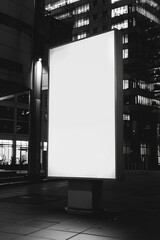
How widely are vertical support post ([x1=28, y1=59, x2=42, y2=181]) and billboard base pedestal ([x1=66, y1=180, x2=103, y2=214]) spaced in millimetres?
14510

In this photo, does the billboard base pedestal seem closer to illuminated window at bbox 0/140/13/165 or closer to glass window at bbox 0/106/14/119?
illuminated window at bbox 0/140/13/165

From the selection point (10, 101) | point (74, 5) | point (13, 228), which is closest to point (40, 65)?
point (13, 228)

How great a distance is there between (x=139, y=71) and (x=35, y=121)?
52081 mm

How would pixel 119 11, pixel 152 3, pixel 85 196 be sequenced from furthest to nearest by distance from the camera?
1. pixel 152 3
2. pixel 119 11
3. pixel 85 196

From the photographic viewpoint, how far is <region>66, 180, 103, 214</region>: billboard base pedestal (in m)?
8.30

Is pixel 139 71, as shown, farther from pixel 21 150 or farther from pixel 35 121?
pixel 35 121

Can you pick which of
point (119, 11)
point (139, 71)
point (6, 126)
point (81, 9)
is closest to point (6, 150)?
point (6, 126)

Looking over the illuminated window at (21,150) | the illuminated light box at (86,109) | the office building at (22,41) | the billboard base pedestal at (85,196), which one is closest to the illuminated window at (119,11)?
the illuminated window at (21,150)

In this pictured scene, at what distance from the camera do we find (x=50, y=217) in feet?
25.9

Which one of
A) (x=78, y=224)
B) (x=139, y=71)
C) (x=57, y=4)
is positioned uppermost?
(x=57, y=4)

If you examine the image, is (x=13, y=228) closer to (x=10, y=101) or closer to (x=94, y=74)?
(x=94, y=74)

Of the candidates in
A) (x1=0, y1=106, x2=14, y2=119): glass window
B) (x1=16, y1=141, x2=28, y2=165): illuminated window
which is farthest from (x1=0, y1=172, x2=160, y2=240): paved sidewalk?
(x1=16, y1=141, x2=28, y2=165): illuminated window

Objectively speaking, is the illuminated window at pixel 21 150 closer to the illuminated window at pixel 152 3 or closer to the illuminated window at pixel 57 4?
the illuminated window at pixel 152 3

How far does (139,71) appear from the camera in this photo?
235 ft
